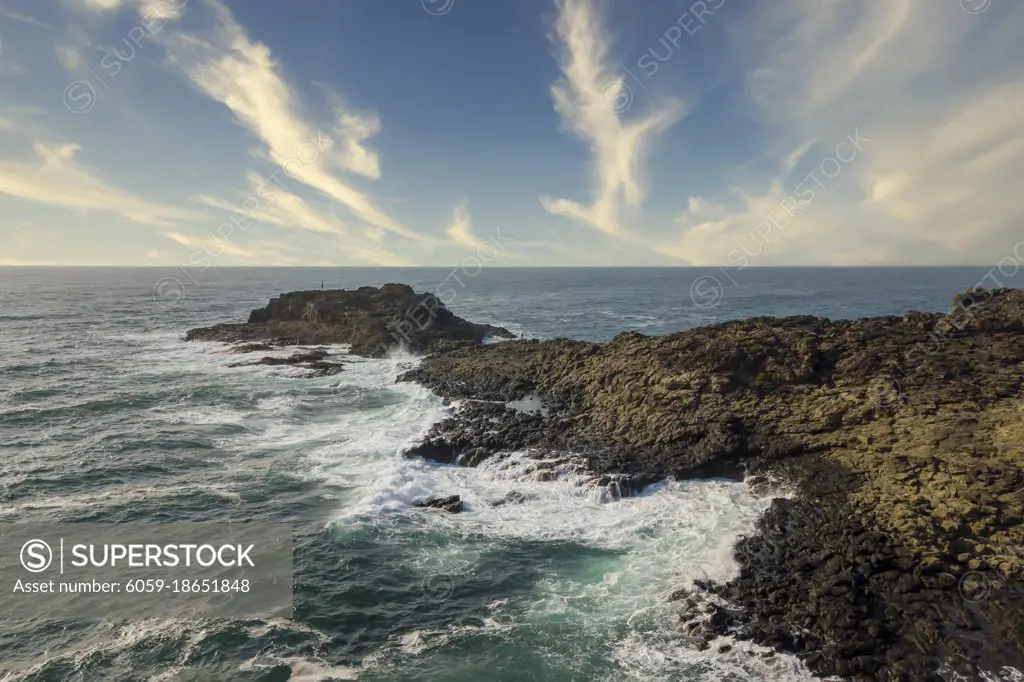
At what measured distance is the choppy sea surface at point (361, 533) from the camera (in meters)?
15.7

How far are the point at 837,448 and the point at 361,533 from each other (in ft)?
72.1

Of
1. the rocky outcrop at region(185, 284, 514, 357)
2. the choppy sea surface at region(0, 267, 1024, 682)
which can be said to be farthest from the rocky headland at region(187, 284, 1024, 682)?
the rocky outcrop at region(185, 284, 514, 357)

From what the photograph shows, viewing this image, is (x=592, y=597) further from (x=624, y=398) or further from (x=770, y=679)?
(x=624, y=398)

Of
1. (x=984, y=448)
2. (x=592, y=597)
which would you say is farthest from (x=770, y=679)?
(x=984, y=448)

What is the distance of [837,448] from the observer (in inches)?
992

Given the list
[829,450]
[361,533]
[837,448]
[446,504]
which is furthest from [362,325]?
[837,448]

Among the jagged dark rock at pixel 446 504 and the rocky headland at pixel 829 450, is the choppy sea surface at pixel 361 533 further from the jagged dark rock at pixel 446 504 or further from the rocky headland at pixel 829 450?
the rocky headland at pixel 829 450

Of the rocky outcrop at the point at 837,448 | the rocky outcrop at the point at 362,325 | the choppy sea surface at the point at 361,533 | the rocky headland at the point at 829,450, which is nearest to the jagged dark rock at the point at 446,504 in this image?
the rocky headland at the point at 829,450

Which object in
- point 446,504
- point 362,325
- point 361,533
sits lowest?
point 361,533

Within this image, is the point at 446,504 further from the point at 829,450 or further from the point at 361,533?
the point at 829,450

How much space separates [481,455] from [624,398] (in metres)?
9.45

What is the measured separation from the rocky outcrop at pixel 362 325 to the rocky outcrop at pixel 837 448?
18351 mm

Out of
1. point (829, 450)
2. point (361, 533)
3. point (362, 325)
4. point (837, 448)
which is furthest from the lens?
point (362, 325)

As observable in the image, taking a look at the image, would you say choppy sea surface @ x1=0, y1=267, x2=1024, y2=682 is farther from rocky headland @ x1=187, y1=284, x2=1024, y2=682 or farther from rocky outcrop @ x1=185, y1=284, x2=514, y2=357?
rocky outcrop @ x1=185, y1=284, x2=514, y2=357
